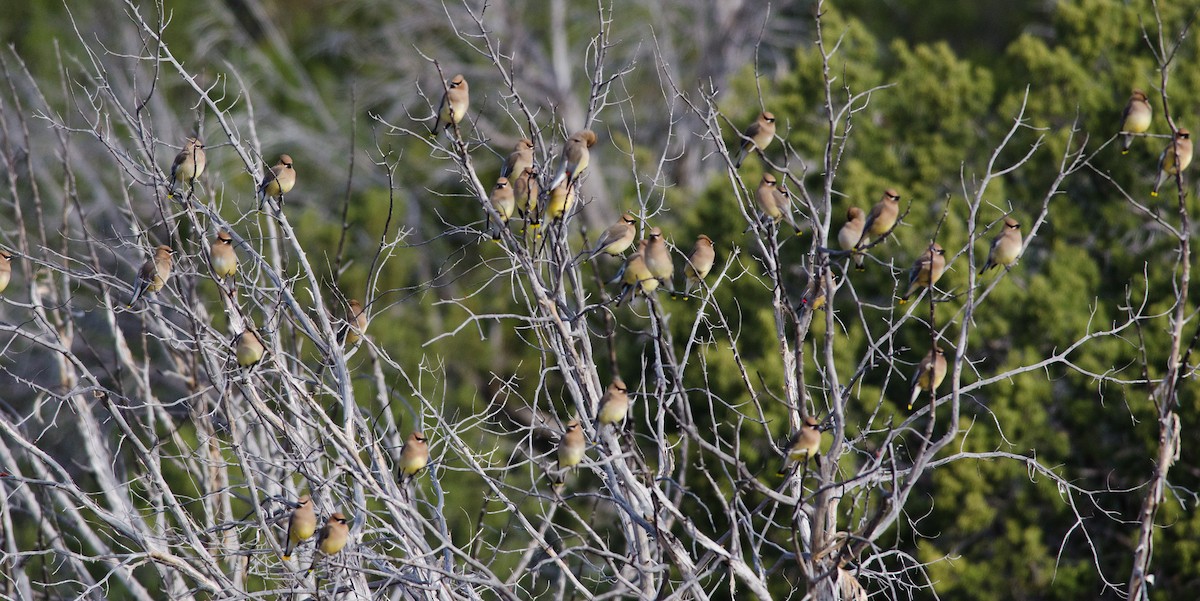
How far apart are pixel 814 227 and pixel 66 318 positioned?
3711mm

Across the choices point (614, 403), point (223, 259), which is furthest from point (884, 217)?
point (223, 259)

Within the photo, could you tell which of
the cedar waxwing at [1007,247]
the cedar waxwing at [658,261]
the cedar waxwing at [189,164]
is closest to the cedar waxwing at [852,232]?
the cedar waxwing at [1007,247]

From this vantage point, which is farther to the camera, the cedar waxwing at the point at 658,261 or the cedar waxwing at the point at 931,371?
the cedar waxwing at the point at 931,371

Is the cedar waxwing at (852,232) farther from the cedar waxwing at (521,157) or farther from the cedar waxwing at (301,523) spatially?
the cedar waxwing at (301,523)

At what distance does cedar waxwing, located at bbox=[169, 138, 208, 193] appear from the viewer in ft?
15.7

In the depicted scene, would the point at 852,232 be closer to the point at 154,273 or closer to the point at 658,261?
the point at 658,261

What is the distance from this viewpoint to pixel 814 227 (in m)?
4.31

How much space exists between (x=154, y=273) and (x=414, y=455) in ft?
4.16

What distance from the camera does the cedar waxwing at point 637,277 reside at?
4422 millimetres

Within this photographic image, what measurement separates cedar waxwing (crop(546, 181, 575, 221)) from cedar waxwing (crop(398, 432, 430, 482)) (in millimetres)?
→ 967

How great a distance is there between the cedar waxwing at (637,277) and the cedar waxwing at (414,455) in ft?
3.05

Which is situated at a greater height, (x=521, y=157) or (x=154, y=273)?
(x=521, y=157)

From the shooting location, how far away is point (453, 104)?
4734 mm

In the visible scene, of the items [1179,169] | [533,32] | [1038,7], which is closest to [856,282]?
[1179,169]
